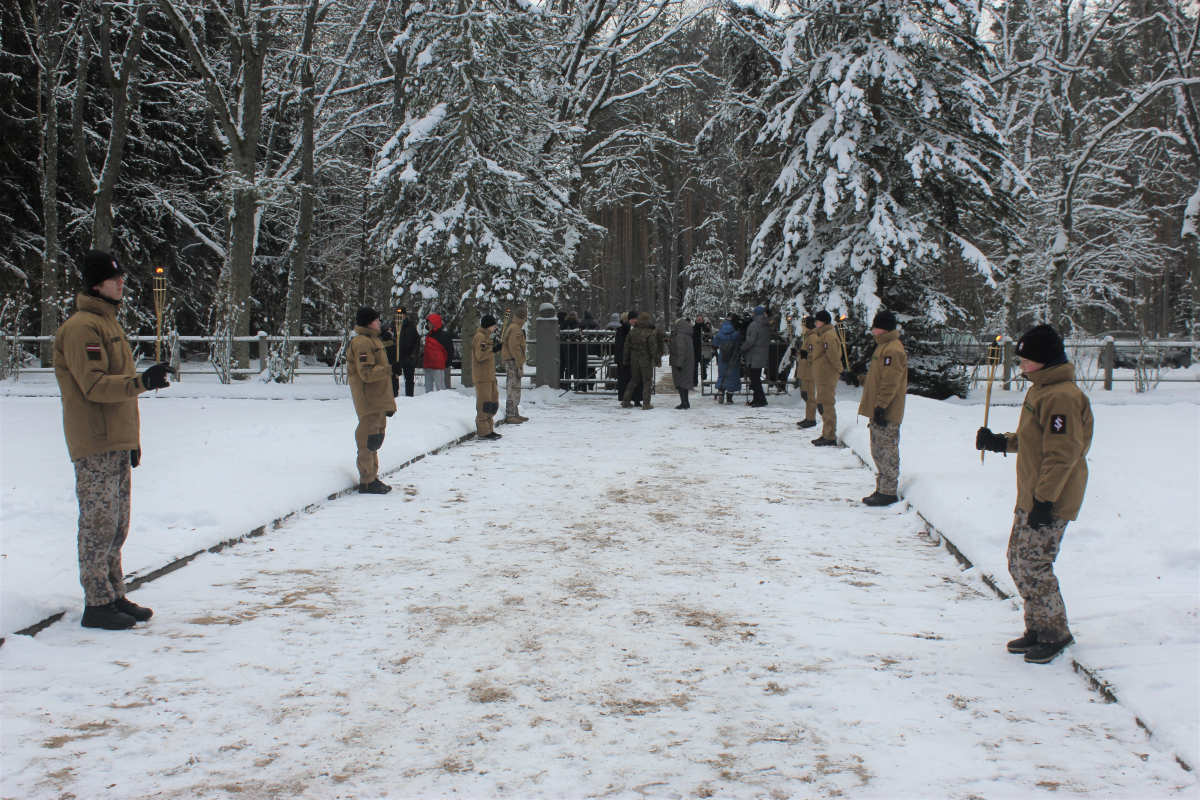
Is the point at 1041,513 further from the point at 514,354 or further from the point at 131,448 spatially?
the point at 514,354

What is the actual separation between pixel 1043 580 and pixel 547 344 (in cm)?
1677

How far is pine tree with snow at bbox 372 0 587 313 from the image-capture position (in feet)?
64.2

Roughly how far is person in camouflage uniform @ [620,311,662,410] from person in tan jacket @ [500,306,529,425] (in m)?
3.09

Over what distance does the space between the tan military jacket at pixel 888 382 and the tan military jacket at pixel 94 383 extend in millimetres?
6335


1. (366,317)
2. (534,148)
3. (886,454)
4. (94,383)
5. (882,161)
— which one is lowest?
(886,454)

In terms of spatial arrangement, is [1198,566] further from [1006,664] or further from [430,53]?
[430,53]

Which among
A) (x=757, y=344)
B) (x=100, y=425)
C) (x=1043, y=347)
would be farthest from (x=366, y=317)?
(x=757, y=344)

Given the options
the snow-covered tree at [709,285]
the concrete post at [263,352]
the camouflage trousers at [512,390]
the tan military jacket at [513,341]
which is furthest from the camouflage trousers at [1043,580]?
the snow-covered tree at [709,285]

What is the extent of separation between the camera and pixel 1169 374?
2344 centimetres

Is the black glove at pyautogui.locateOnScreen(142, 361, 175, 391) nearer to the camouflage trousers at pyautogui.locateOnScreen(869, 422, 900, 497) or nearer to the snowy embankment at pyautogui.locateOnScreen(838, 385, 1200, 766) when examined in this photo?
the snowy embankment at pyautogui.locateOnScreen(838, 385, 1200, 766)

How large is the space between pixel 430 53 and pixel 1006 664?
60.8ft

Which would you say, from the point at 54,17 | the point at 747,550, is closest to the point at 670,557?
the point at 747,550

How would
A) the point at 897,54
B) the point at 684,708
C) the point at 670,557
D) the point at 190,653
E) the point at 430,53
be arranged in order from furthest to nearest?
the point at 430,53 → the point at 897,54 → the point at 670,557 → the point at 190,653 → the point at 684,708

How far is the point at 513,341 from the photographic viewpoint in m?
14.7
